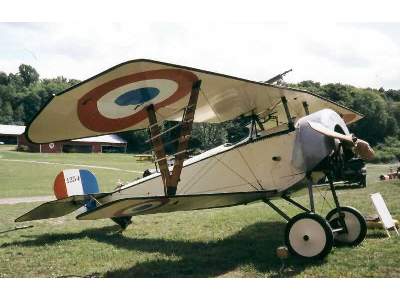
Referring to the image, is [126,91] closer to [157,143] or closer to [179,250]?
[157,143]

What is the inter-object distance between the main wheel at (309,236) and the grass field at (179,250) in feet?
0.50

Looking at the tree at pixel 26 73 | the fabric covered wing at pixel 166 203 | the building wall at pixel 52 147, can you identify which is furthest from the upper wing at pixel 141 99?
the tree at pixel 26 73

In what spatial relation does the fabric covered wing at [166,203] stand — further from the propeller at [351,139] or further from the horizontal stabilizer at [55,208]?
the horizontal stabilizer at [55,208]

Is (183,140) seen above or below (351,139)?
above

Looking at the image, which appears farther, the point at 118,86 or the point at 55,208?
the point at 55,208

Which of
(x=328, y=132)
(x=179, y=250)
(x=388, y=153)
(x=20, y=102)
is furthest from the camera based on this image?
(x=20, y=102)

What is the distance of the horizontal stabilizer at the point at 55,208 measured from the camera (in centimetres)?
794

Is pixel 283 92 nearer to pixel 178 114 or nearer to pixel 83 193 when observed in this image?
pixel 178 114

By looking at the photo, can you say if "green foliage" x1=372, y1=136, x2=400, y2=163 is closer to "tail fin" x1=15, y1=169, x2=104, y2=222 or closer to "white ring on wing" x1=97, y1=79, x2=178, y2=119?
"tail fin" x1=15, y1=169, x2=104, y2=222

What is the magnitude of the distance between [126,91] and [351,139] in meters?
3.43

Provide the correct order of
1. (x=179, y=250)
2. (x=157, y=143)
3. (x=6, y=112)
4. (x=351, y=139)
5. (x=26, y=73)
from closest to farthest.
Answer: (x=351, y=139) < (x=157, y=143) < (x=179, y=250) < (x=6, y=112) < (x=26, y=73)

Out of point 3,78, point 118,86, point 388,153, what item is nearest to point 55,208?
point 118,86

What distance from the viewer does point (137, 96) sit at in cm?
631

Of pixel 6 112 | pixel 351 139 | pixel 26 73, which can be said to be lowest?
pixel 351 139
